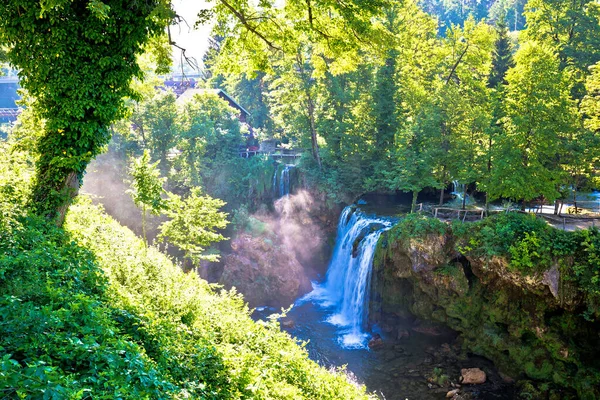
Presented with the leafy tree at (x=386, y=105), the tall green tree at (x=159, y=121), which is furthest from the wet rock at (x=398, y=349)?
the tall green tree at (x=159, y=121)

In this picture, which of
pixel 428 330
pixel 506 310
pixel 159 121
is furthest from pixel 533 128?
pixel 159 121

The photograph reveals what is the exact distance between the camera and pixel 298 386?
7.77 metres

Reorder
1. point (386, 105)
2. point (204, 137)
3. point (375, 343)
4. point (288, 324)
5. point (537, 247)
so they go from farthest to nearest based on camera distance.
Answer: point (204, 137), point (386, 105), point (288, 324), point (375, 343), point (537, 247)

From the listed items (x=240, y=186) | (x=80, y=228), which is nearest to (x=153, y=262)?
(x=80, y=228)

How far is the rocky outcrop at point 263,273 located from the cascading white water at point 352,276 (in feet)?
5.52

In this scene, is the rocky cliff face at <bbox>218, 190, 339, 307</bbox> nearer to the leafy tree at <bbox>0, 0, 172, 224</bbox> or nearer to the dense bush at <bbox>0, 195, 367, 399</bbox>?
the dense bush at <bbox>0, 195, 367, 399</bbox>

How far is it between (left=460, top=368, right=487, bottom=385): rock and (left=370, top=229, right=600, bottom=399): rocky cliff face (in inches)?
44.9

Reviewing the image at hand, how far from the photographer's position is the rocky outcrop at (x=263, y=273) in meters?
24.5

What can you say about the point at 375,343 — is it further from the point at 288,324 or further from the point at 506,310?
the point at 506,310

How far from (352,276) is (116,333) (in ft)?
58.4

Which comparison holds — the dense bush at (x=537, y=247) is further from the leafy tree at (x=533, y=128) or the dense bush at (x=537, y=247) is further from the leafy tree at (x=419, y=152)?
the leafy tree at (x=419, y=152)

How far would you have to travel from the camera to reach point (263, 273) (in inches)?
994

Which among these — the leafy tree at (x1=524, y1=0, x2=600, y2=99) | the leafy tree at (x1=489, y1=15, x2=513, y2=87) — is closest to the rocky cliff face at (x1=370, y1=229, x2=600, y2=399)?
the leafy tree at (x1=524, y1=0, x2=600, y2=99)

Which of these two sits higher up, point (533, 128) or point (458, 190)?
point (533, 128)
